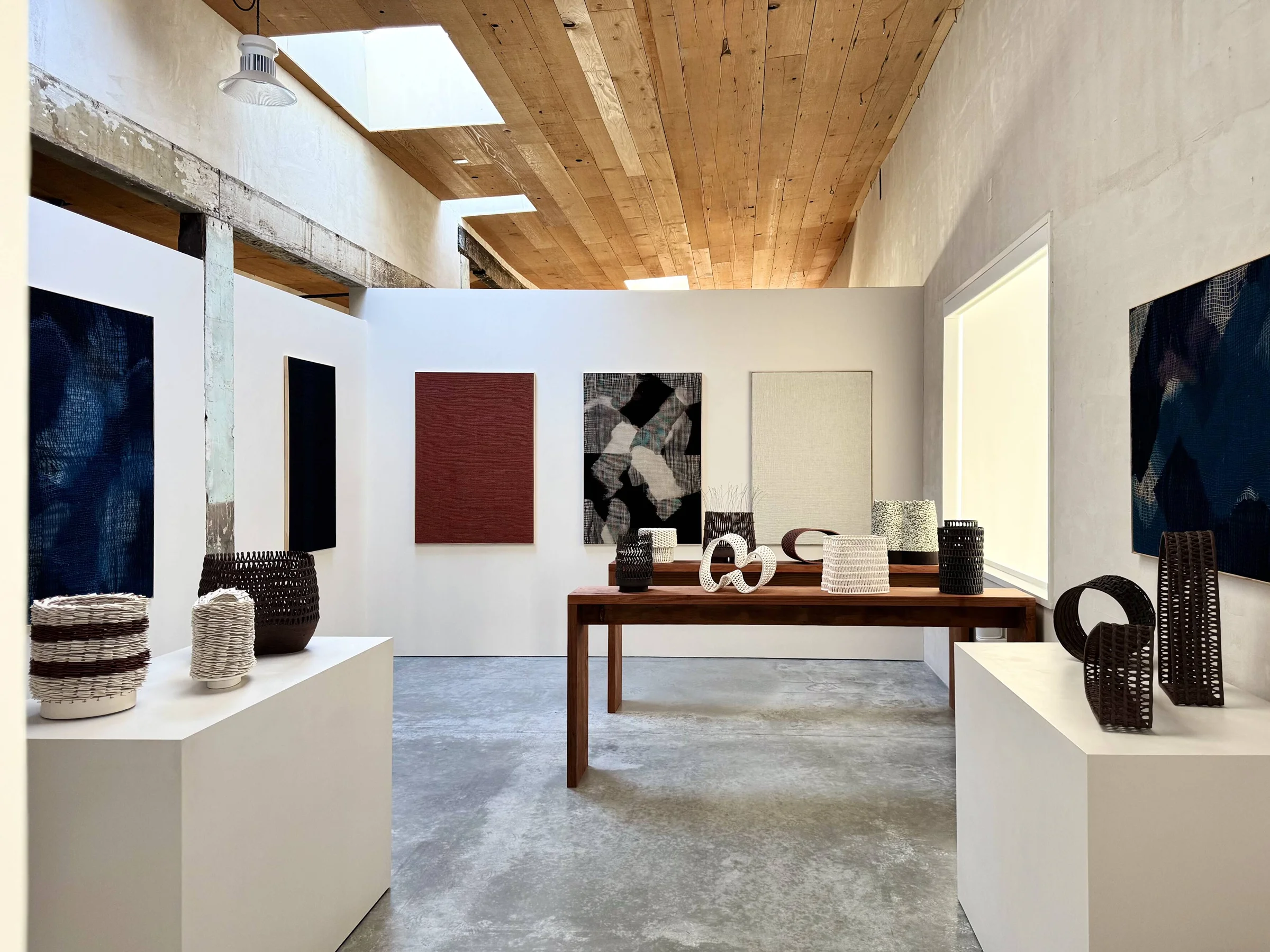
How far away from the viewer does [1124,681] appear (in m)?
1.73

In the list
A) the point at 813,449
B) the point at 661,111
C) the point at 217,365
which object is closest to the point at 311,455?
the point at 217,365

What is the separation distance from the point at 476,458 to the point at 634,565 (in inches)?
111

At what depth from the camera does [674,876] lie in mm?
2732

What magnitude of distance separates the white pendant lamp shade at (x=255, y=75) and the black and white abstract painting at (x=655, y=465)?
3.11 m

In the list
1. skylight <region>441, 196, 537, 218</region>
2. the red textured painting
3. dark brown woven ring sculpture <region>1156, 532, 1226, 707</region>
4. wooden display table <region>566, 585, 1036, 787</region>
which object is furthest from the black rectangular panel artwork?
dark brown woven ring sculpture <region>1156, 532, 1226, 707</region>

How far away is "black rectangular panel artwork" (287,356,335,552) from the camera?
16.9 ft

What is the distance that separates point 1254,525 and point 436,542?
5188 mm

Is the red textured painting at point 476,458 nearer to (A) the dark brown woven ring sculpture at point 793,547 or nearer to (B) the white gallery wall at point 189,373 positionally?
(B) the white gallery wall at point 189,373

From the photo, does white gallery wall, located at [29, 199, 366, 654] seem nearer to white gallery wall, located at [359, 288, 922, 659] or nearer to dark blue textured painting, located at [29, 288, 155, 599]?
→ dark blue textured painting, located at [29, 288, 155, 599]

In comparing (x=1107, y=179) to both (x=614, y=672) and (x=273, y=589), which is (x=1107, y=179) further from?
(x=614, y=672)

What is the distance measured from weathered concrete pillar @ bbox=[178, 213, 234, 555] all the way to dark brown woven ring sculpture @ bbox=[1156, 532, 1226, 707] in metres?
4.25

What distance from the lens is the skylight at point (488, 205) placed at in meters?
7.38

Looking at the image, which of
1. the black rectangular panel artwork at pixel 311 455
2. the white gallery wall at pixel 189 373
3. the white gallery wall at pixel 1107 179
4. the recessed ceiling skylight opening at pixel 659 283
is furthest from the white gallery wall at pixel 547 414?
the recessed ceiling skylight opening at pixel 659 283

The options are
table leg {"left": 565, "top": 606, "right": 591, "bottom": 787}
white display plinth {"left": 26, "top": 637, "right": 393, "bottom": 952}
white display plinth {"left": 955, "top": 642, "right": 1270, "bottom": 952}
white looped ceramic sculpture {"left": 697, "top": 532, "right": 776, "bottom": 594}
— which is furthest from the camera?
white looped ceramic sculpture {"left": 697, "top": 532, "right": 776, "bottom": 594}
